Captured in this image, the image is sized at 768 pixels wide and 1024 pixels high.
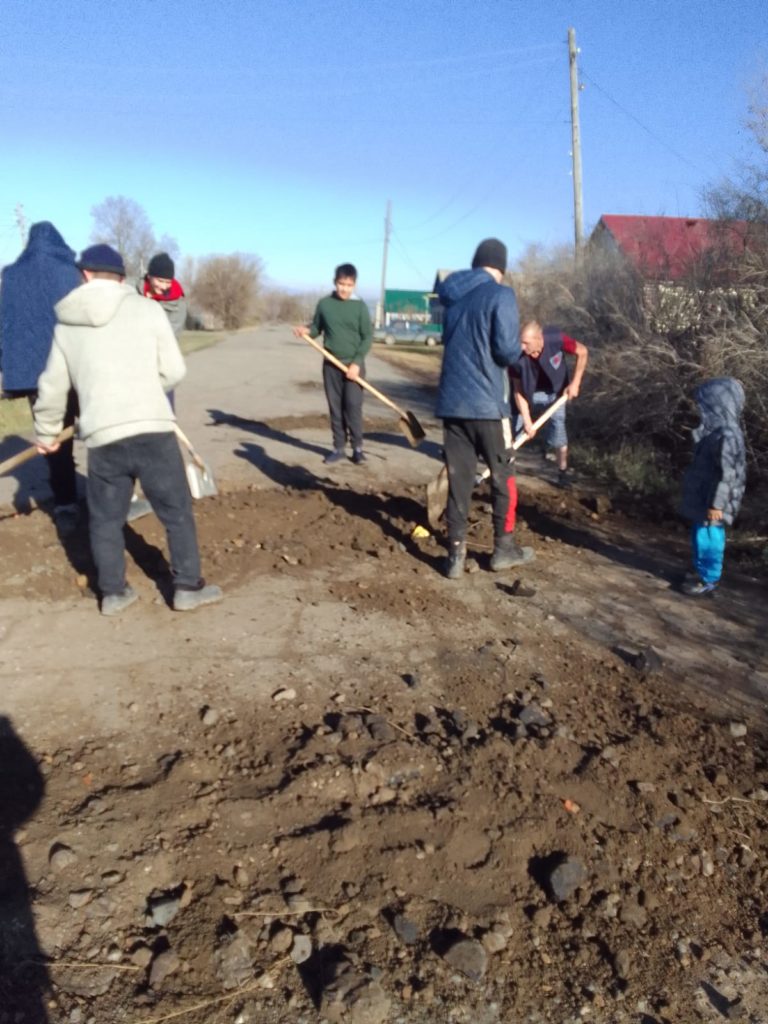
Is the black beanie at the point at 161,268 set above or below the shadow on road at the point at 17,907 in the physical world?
above

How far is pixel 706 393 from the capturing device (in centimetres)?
526

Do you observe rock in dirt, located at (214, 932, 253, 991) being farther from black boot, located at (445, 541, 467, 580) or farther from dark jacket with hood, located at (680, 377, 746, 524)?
dark jacket with hood, located at (680, 377, 746, 524)

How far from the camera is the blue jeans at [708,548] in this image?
5.18 meters

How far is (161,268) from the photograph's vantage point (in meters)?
6.18

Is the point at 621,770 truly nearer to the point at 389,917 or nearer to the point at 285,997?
the point at 389,917

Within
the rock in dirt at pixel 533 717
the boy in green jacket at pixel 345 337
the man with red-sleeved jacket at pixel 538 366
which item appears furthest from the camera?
the boy in green jacket at pixel 345 337

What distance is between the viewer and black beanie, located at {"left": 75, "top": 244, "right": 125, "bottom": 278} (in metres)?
4.23

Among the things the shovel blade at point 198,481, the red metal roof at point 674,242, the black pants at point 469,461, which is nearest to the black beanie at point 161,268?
the shovel blade at point 198,481

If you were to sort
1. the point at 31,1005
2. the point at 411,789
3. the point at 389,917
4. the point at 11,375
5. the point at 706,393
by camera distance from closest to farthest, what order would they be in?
the point at 31,1005, the point at 389,917, the point at 411,789, the point at 706,393, the point at 11,375

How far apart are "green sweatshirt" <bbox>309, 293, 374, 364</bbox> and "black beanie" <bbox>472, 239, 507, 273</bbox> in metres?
3.33

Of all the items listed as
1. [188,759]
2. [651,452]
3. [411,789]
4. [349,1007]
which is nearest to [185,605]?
[188,759]

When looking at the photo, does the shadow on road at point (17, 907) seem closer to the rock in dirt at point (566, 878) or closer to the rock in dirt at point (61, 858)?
the rock in dirt at point (61, 858)

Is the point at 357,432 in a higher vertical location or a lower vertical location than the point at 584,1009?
higher

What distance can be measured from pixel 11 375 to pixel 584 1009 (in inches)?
207
